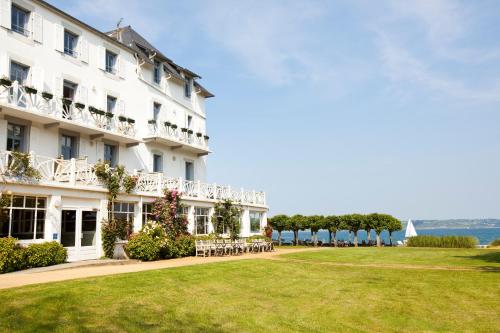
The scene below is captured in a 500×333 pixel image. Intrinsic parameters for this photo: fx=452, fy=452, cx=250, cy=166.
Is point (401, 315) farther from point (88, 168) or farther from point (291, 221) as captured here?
point (291, 221)

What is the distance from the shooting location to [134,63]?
27.4 metres

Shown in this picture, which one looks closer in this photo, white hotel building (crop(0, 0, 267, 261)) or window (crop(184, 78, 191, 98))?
white hotel building (crop(0, 0, 267, 261))

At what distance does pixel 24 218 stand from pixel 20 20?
30.7ft

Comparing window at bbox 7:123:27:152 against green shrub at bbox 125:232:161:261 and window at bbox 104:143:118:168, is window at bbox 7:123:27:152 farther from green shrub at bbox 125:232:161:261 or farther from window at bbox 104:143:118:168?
green shrub at bbox 125:232:161:261

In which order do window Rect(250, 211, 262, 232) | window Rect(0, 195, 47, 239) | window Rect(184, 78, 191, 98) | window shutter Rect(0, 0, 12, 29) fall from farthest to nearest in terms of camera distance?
window Rect(250, 211, 262, 232) → window Rect(184, 78, 191, 98) → window shutter Rect(0, 0, 12, 29) → window Rect(0, 195, 47, 239)

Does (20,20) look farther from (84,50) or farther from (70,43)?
(84,50)

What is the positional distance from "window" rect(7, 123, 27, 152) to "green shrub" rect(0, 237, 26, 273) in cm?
572

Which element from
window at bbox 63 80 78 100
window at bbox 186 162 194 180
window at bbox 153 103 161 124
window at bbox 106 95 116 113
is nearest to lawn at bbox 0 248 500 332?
window at bbox 63 80 78 100

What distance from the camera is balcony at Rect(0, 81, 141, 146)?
61.7 ft

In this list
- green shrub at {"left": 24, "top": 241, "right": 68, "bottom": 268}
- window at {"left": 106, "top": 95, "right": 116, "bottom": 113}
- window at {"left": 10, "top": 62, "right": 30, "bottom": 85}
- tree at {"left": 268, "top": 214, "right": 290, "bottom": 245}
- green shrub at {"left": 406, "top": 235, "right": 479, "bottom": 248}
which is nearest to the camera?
green shrub at {"left": 24, "top": 241, "right": 68, "bottom": 268}

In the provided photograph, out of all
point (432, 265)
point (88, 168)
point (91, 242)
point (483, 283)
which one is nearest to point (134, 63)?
point (88, 168)

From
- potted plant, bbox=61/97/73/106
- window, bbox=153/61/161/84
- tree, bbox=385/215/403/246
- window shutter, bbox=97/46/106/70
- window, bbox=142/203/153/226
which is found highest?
window, bbox=153/61/161/84

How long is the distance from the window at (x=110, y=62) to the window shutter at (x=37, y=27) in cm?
458

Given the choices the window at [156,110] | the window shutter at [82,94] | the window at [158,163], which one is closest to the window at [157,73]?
the window at [156,110]
